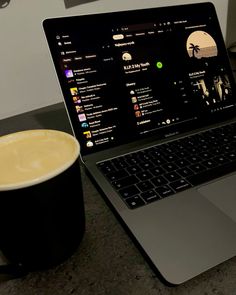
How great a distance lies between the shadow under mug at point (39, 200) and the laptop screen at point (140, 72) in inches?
6.9

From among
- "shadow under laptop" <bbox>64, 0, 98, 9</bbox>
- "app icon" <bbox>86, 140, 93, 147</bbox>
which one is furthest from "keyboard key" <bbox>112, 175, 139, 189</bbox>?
"shadow under laptop" <bbox>64, 0, 98, 9</bbox>

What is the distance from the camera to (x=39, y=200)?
277 millimetres

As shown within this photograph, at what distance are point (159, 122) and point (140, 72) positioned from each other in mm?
105

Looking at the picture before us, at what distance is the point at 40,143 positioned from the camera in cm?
36

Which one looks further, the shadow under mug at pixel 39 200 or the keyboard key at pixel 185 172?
the keyboard key at pixel 185 172

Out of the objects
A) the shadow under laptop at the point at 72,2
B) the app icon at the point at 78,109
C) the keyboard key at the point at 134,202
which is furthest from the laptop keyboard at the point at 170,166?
the shadow under laptop at the point at 72,2

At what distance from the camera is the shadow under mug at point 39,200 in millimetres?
271

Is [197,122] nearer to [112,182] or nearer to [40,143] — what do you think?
[112,182]

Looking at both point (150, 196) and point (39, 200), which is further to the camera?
point (150, 196)

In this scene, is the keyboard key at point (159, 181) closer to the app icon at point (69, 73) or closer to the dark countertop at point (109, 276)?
the dark countertop at point (109, 276)

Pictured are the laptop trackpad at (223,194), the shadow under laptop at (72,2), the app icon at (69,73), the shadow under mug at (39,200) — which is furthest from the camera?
the shadow under laptop at (72,2)

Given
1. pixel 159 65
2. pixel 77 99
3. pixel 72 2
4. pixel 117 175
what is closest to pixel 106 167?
pixel 117 175

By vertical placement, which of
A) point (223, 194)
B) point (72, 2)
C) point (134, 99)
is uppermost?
point (72, 2)

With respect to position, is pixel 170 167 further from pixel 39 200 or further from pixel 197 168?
pixel 39 200
